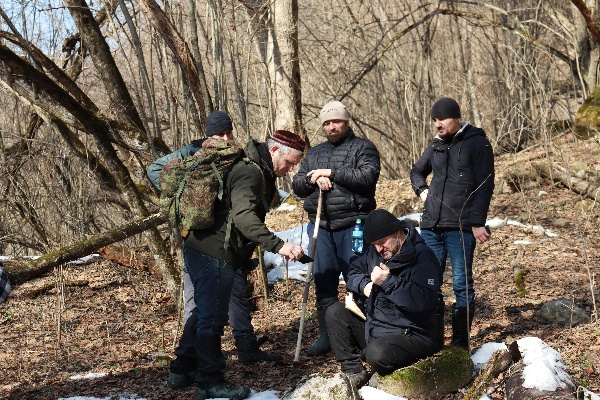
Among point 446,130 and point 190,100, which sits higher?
point 190,100

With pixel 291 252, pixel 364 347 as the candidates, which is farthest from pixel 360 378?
pixel 291 252

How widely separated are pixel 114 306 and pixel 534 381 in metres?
5.32

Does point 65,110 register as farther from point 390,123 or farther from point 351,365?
point 390,123

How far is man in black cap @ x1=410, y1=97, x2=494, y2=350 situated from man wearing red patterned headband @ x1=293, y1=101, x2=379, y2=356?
54cm

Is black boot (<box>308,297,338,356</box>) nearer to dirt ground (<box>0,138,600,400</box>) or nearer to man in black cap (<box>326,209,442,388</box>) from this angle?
dirt ground (<box>0,138,600,400</box>)

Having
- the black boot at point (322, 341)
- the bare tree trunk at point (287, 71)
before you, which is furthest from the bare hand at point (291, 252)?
the bare tree trunk at point (287, 71)

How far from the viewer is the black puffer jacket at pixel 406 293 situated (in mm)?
4230

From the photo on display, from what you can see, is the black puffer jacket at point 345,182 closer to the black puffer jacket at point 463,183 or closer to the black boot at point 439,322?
the black puffer jacket at point 463,183

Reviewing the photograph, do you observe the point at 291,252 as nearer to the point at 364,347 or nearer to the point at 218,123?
the point at 364,347

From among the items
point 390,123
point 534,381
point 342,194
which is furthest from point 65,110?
point 390,123

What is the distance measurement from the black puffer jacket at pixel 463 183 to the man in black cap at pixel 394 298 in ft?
2.25

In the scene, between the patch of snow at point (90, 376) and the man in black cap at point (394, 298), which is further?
the patch of snow at point (90, 376)

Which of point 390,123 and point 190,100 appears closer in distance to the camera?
point 190,100

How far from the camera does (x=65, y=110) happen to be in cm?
668
